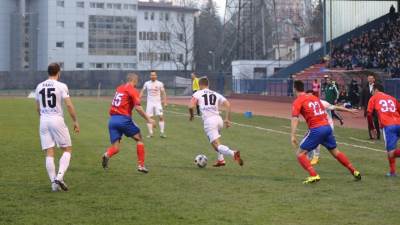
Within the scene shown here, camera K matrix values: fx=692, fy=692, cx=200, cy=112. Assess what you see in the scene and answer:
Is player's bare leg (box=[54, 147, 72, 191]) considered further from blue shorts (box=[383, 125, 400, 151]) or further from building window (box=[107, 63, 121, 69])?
building window (box=[107, 63, 121, 69])

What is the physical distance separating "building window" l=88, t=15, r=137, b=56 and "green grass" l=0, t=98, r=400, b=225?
90257 millimetres

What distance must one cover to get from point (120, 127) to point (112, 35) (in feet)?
318

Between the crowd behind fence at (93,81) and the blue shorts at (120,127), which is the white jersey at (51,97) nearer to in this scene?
the blue shorts at (120,127)

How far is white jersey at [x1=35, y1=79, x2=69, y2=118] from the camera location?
Result: 10.7 m

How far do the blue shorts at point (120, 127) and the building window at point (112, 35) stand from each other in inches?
3741

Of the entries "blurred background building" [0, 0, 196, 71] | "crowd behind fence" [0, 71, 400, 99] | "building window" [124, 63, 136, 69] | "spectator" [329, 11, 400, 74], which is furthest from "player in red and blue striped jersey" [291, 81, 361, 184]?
"building window" [124, 63, 136, 69]

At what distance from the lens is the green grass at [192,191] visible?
8.78m

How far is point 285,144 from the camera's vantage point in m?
19.2

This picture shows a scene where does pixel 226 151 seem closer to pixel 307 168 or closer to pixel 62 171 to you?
pixel 307 168

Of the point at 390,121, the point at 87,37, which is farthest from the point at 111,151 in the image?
the point at 87,37

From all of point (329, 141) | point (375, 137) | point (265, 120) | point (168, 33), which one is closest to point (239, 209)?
point (329, 141)

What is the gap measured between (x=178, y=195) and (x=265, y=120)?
2040 cm

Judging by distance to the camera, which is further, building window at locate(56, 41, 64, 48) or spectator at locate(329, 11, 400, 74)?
building window at locate(56, 41, 64, 48)

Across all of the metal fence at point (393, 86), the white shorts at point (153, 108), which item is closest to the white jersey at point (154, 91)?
the white shorts at point (153, 108)
